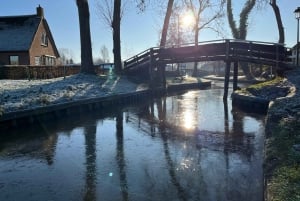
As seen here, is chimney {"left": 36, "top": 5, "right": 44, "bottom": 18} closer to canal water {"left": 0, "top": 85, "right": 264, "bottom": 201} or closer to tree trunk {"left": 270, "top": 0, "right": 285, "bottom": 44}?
tree trunk {"left": 270, "top": 0, "right": 285, "bottom": 44}

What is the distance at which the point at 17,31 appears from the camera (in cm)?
3978

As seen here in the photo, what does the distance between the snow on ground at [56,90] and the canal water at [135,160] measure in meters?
1.17

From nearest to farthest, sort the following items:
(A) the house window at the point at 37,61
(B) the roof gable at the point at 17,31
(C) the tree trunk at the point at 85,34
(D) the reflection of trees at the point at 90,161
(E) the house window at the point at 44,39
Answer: (D) the reflection of trees at the point at 90,161 → (C) the tree trunk at the point at 85,34 → (B) the roof gable at the point at 17,31 → (A) the house window at the point at 37,61 → (E) the house window at the point at 44,39

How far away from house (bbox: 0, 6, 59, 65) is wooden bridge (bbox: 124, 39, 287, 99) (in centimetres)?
1318

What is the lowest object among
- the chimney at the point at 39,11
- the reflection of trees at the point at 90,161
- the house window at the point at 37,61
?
the reflection of trees at the point at 90,161

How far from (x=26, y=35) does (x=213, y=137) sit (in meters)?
31.7

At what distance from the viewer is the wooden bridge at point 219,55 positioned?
70.9ft

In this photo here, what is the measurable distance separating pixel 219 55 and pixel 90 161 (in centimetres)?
1657

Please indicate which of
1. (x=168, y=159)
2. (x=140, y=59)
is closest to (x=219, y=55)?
(x=140, y=59)

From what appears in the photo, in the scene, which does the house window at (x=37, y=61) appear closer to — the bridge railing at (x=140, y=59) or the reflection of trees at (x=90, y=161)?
the bridge railing at (x=140, y=59)

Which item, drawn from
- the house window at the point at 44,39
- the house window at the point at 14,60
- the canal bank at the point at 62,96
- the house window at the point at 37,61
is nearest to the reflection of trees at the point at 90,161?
the canal bank at the point at 62,96

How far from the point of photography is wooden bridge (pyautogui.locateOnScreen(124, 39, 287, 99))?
21.6 metres

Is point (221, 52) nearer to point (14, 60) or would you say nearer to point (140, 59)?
point (140, 59)

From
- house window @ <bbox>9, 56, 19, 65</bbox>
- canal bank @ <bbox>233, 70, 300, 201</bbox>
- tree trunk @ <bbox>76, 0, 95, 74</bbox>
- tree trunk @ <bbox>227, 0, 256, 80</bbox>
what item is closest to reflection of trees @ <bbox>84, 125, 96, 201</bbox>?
canal bank @ <bbox>233, 70, 300, 201</bbox>
